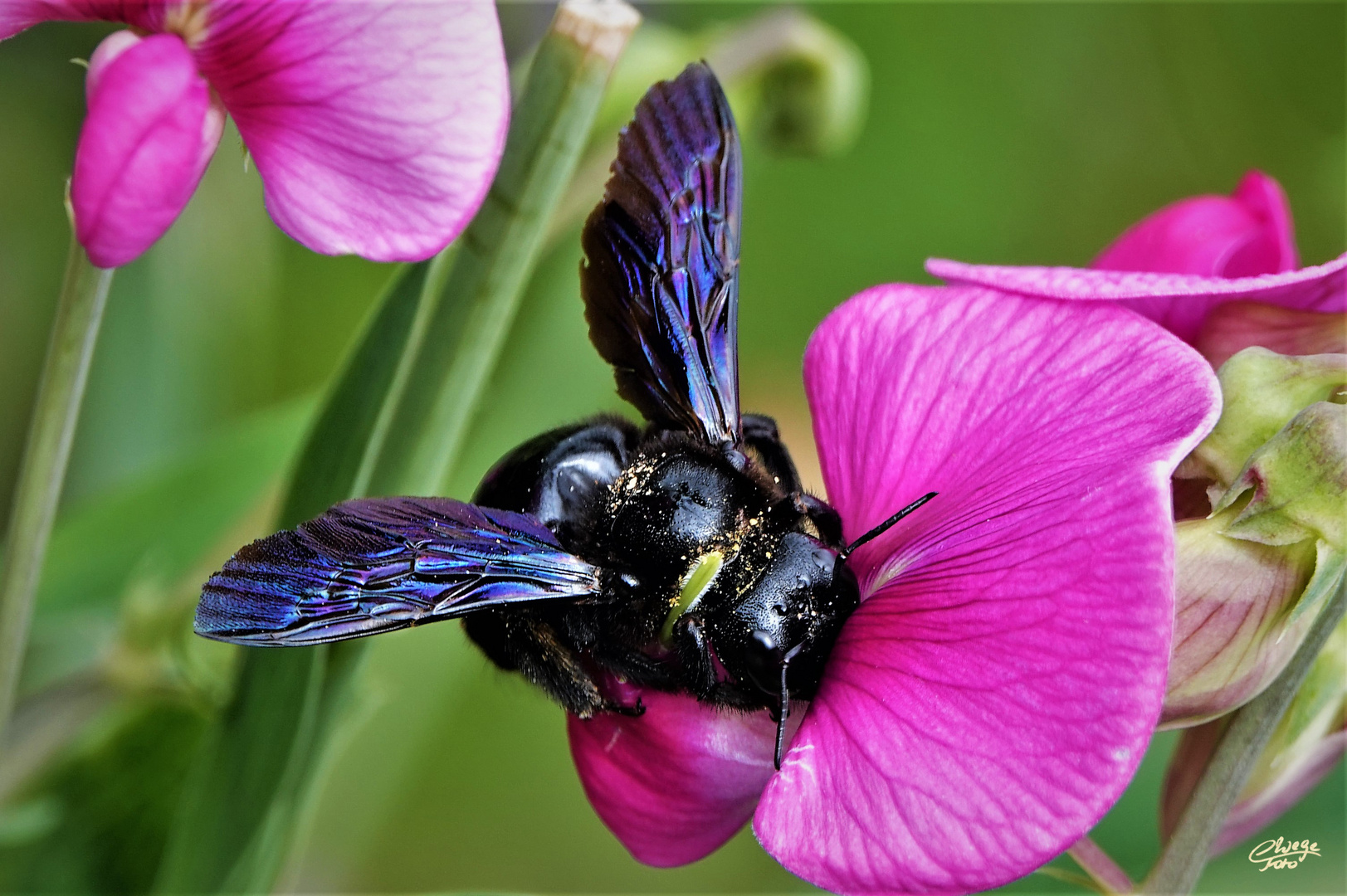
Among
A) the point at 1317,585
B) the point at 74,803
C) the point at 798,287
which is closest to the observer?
the point at 1317,585

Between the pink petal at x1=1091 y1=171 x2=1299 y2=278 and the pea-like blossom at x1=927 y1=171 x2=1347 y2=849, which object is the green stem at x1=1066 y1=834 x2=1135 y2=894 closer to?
the pea-like blossom at x1=927 y1=171 x2=1347 y2=849

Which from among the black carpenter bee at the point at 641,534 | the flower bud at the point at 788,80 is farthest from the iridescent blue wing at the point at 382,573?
the flower bud at the point at 788,80

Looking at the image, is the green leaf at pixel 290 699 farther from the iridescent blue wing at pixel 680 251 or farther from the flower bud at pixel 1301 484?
the flower bud at pixel 1301 484

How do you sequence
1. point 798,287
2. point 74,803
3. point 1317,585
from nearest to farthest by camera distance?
point 1317,585 < point 74,803 < point 798,287

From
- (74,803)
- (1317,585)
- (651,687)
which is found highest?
(1317,585)

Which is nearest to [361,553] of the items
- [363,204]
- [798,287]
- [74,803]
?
[363,204]

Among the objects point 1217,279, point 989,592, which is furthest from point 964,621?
point 1217,279

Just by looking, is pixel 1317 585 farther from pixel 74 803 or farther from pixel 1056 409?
pixel 74 803
